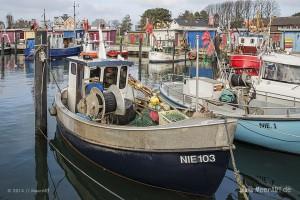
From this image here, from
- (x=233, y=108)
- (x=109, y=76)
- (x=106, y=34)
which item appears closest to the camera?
(x=109, y=76)

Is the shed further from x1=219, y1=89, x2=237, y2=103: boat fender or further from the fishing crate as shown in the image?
the fishing crate

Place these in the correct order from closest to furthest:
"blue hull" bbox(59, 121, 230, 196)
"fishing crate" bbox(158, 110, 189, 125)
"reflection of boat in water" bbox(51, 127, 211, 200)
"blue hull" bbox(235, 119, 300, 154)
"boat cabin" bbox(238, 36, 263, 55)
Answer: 1. "blue hull" bbox(59, 121, 230, 196)
2. "reflection of boat in water" bbox(51, 127, 211, 200)
3. "fishing crate" bbox(158, 110, 189, 125)
4. "blue hull" bbox(235, 119, 300, 154)
5. "boat cabin" bbox(238, 36, 263, 55)

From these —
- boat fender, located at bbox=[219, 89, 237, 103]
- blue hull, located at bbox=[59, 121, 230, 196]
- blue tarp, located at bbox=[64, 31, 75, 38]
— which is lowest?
blue hull, located at bbox=[59, 121, 230, 196]

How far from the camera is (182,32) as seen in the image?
225ft

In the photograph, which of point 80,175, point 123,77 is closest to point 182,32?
point 123,77

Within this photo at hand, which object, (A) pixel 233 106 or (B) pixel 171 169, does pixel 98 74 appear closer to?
(B) pixel 171 169

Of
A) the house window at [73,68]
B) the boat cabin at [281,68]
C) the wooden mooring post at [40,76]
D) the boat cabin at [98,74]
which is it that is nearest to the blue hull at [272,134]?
the boat cabin at [281,68]

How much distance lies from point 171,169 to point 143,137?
3.22ft

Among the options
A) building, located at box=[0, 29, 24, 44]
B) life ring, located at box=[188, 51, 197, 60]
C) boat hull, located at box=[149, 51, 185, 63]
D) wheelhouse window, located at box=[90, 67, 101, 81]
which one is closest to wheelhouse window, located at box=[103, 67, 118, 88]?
wheelhouse window, located at box=[90, 67, 101, 81]

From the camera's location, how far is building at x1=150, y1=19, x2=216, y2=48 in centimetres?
6419

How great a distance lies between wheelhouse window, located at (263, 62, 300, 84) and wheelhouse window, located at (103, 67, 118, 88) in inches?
243

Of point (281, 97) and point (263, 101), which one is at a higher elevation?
point (281, 97)

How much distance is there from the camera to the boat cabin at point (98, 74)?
12.0m

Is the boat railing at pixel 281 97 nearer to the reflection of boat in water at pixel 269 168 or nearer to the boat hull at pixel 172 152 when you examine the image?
the reflection of boat in water at pixel 269 168
